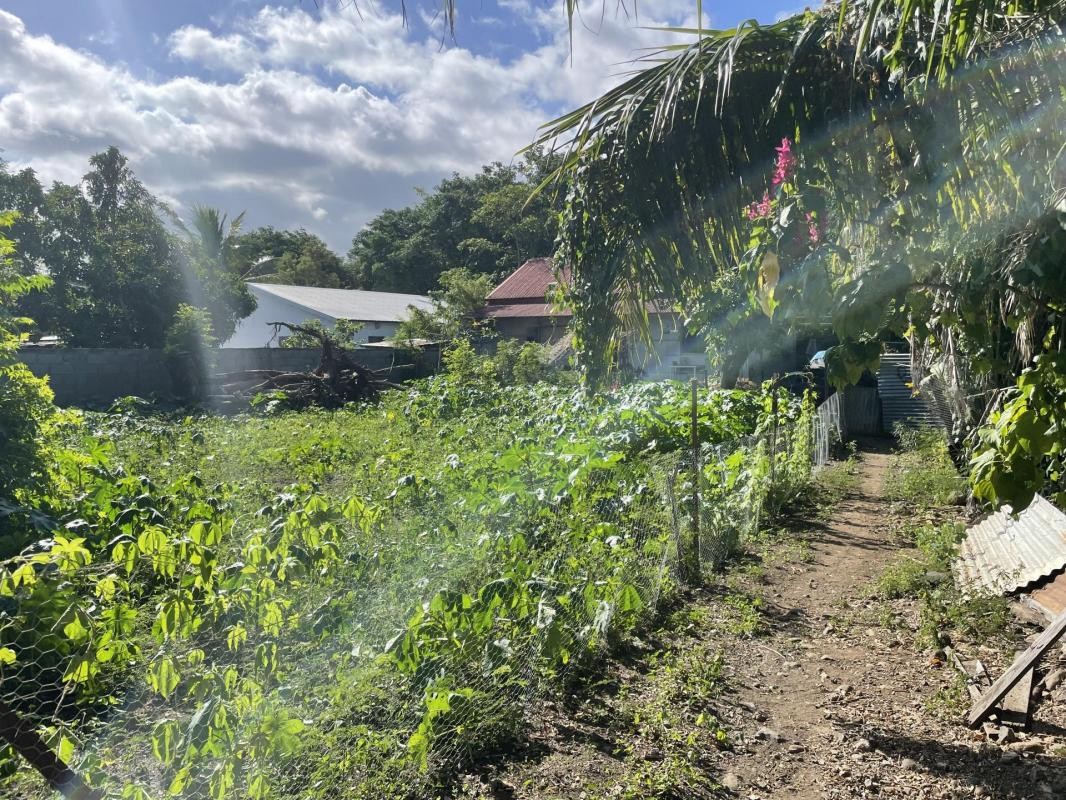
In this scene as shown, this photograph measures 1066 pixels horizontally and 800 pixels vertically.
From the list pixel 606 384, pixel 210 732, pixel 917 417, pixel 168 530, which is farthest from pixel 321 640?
pixel 917 417

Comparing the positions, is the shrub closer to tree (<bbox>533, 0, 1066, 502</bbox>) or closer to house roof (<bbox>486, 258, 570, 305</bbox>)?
tree (<bbox>533, 0, 1066, 502</bbox>)

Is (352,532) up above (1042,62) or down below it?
below

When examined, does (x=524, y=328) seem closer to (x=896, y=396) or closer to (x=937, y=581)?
(x=896, y=396)

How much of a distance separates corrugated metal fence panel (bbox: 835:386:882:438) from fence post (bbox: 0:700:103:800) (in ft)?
47.2

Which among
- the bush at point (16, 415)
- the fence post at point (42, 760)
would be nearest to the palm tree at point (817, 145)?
the fence post at point (42, 760)

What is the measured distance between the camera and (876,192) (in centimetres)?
357

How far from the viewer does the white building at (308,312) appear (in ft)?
101

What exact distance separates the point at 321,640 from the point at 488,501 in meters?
1.84

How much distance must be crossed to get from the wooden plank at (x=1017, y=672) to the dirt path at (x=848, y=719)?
11 centimetres

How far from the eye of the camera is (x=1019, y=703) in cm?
350

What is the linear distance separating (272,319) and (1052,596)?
1226 inches

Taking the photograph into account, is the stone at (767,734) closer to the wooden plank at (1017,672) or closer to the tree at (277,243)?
the wooden plank at (1017,672)

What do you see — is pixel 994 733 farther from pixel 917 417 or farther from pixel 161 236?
pixel 161 236

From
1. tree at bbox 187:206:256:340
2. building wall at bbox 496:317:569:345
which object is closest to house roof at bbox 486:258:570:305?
building wall at bbox 496:317:569:345
